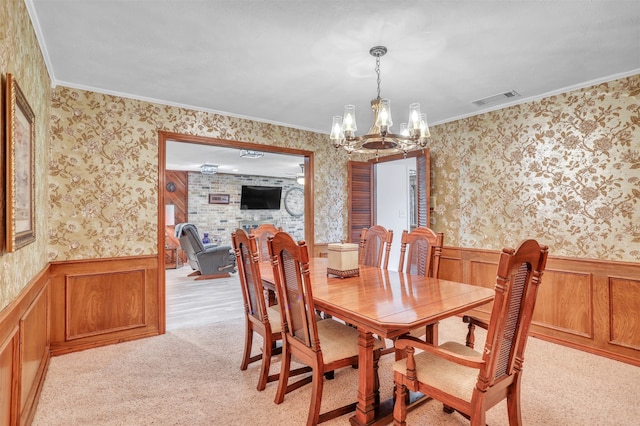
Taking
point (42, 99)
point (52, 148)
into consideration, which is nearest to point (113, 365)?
point (52, 148)

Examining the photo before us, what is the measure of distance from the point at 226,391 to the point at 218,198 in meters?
7.12

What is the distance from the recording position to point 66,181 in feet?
9.98

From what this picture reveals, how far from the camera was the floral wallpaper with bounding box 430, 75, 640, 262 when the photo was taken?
9.37 ft

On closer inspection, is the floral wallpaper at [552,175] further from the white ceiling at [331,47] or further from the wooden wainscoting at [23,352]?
the wooden wainscoting at [23,352]

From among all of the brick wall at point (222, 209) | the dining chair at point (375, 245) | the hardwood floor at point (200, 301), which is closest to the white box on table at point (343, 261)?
the dining chair at point (375, 245)

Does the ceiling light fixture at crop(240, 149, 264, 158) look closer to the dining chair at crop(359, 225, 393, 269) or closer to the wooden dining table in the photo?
the dining chair at crop(359, 225, 393, 269)

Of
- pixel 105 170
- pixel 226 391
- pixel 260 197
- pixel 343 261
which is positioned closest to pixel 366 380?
pixel 343 261

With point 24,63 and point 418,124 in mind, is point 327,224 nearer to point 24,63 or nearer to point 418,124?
point 418,124

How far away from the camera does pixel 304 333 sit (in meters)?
1.85

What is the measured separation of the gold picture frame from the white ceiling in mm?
679

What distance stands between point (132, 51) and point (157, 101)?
3.45 feet

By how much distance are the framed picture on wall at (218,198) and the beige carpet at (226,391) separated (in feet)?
19.7

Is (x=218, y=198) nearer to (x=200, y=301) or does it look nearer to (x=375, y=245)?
(x=200, y=301)

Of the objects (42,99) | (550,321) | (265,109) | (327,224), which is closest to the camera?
(42,99)
